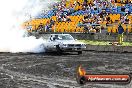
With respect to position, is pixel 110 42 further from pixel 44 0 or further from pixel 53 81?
pixel 53 81

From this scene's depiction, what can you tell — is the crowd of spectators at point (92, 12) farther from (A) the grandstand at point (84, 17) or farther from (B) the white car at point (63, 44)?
(B) the white car at point (63, 44)

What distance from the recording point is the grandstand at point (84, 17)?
108ft

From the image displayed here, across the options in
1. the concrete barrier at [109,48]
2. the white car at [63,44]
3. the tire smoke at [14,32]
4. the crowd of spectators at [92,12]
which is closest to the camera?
the white car at [63,44]

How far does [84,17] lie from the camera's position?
122ft

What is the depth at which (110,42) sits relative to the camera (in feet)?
98.4

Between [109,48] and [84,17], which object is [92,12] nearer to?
[84,17]

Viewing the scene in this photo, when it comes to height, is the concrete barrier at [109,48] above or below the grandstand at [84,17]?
below

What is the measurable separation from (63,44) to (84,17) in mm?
13335

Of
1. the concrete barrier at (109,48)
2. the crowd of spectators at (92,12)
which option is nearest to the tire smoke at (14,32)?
the concrete barrier at (109,48)

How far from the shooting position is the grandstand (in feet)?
108

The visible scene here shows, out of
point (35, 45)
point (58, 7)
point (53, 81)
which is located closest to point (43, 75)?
point (53, 81)

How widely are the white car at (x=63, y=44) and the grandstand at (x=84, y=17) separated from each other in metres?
7.23

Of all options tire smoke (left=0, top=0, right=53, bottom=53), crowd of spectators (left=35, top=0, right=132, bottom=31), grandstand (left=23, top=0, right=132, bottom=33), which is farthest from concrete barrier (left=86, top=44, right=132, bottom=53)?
tire smoke (left=0, top=0, right=53, bottom=53)

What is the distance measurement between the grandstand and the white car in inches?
285
